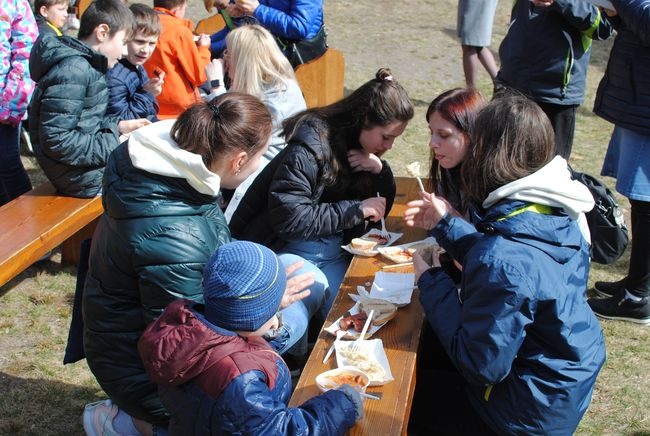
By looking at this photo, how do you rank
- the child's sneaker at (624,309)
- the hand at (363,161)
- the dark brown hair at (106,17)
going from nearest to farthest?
the hand at (363,161) → the child's sneaker at (624,309) → the dark brown hair at (106,17)

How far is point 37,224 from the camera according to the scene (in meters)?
4.32

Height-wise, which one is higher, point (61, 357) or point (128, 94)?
point (128, 94)

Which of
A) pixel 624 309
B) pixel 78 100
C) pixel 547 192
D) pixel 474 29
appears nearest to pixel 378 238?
pixel 547 192

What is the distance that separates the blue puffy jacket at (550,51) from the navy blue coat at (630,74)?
67 cm

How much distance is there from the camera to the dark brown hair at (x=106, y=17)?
4566mm

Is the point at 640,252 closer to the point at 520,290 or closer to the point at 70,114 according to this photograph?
the point at 520,290

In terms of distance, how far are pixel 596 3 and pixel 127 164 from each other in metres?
2.87

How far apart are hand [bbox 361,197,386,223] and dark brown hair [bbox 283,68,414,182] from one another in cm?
21

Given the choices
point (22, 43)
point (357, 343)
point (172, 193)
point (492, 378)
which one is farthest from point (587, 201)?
point (22, 43)

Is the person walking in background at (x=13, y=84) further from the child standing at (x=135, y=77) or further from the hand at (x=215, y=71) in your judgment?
the hand at (x=215, y=71)

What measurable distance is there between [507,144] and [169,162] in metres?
1.19

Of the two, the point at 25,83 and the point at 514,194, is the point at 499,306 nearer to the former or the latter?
the point at 514,194

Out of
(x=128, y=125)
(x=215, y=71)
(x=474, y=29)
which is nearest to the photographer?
(x=128, y=125)

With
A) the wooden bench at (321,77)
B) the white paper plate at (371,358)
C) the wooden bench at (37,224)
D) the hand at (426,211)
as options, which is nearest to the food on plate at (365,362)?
the white paper plate at (371,358)
